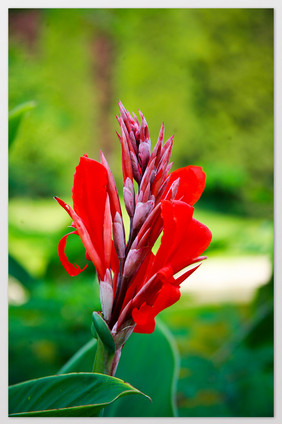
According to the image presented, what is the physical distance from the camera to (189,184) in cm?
81

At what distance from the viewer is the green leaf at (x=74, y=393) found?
760 millimetres

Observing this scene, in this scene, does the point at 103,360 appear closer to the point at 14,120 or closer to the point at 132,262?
the point at 132,262

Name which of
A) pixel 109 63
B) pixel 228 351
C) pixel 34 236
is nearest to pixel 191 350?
pixel 228 351

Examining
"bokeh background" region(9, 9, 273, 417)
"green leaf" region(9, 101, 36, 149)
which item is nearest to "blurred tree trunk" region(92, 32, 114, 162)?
"bokeh background" region(9, 9, 273, 417)

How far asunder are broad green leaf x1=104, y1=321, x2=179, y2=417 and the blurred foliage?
421mm

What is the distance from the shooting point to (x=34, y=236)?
4.57ft

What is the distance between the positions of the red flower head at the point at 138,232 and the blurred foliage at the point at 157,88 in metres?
0.56

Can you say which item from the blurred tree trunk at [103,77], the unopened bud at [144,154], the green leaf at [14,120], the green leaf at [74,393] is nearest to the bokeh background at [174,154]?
the blurred tree trunk at [103,77]

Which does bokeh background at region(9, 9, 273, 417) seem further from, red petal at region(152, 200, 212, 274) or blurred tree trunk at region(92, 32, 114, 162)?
red petal at region(152, 200, 212, 274)

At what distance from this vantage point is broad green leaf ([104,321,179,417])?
118cm

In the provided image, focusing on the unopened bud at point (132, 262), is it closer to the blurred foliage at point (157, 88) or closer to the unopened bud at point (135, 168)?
the unopened bud at point (135, 168)

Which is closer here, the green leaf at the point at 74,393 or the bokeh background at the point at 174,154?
the green leaf at the point at 74,393

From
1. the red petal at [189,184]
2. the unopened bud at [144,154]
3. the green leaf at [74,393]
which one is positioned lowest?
the green leaf at [74,393]
